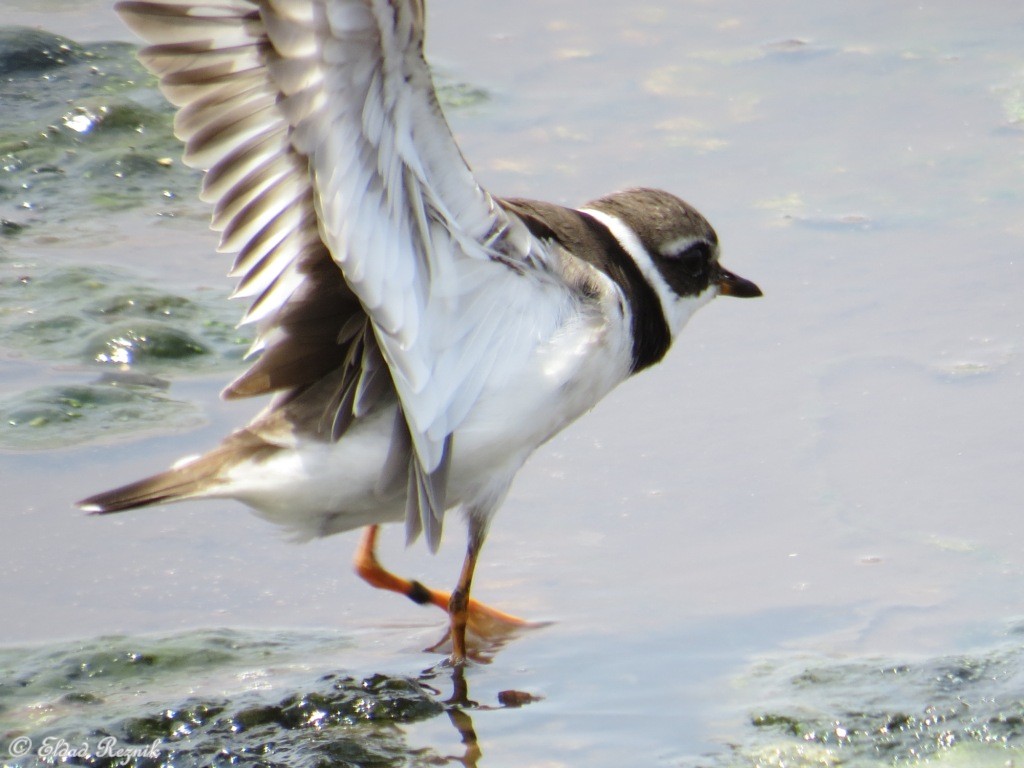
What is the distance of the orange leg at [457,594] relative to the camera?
16.5 feet

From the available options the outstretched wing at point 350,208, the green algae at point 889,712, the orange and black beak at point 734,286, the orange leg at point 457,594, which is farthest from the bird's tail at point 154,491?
the orange and black beak at point 734,286

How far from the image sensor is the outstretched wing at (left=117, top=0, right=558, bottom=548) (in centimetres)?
387

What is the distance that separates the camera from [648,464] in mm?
5840

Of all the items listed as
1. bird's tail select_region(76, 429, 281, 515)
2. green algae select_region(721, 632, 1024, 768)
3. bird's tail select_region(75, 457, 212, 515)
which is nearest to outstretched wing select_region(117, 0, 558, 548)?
bird's tail select_region(76, 429, 281, 515)

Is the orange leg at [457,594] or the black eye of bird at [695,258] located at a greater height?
the black eye of bird at [695,258]

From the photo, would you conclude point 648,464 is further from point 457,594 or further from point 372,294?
point 372,294

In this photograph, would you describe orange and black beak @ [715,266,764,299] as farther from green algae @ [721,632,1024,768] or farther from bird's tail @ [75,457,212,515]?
bird's tail @ [75,457,212,515]

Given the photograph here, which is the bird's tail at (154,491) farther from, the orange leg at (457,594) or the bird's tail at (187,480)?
the orange leg at (457,594)

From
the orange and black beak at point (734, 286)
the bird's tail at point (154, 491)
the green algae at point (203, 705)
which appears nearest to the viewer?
the green algae at point (203, 705)

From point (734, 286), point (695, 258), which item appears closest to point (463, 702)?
point (695, 258)

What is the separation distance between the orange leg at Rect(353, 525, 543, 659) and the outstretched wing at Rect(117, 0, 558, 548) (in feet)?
1.56

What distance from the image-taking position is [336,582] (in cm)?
537

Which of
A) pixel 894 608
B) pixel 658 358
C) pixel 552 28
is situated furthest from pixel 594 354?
pixel 552 28

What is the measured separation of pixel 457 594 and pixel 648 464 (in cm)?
110
